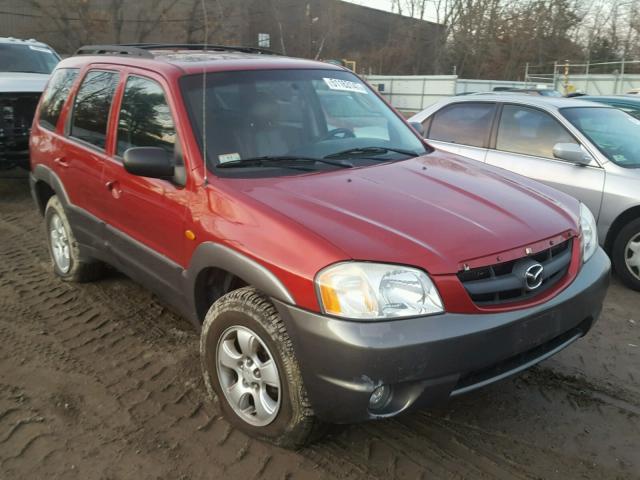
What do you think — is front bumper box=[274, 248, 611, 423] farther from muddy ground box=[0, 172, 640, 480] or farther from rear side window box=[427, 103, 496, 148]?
rear side window box=[427, 103, 496, 148]

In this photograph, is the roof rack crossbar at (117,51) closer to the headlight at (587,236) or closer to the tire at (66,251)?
the tire at (66,251)

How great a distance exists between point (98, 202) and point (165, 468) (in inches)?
78.1

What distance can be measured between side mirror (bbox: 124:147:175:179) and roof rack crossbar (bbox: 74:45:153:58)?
1.01 meters

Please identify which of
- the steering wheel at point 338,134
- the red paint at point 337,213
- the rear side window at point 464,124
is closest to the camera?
the red paint at point 337,213

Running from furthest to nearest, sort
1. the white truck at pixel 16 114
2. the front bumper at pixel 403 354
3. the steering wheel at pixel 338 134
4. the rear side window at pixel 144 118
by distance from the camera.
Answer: the white truck at pixel 16 114
the steering wheel at pixel 338 134
the rear side window at pixel 144 118
the front bumper at pixel 403 354

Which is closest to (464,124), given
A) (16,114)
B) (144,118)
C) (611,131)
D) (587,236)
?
(611,131)

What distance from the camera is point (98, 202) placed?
12.7 feet

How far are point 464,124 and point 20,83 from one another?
6.55m

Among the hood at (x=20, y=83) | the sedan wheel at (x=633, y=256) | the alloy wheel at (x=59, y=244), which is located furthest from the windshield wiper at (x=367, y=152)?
the hood at (x=20, y=83)

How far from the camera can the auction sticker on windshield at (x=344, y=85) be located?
12.5ft

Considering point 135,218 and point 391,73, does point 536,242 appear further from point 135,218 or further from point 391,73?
point 391,73

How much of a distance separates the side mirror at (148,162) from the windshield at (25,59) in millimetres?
8311

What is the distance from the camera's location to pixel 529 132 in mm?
5809

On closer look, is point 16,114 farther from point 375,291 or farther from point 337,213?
point 375,291
